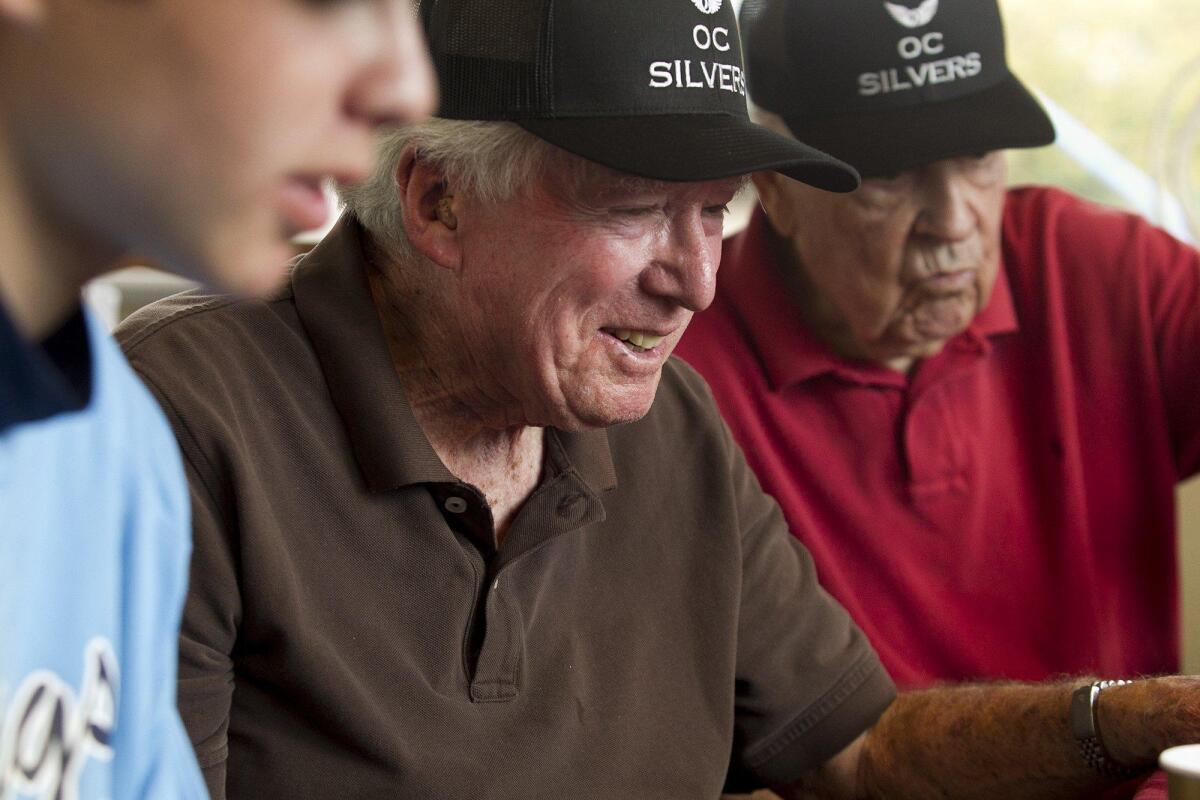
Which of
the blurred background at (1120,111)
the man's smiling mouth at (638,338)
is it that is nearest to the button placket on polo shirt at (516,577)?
the man's smiling mouth at (638,338)

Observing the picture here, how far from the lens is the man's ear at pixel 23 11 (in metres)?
0.41

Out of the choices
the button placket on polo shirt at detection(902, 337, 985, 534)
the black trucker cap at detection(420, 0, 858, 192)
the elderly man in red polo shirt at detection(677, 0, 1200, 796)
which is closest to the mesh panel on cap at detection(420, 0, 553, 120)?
the black trucker cap at detection(420, 0, 858, 192)

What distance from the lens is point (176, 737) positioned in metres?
0.76

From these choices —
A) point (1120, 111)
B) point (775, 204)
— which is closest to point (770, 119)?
point (775, 204)

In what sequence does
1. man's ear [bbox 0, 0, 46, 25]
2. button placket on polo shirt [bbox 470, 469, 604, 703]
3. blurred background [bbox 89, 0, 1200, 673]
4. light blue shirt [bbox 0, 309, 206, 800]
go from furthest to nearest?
blurred background [bbox 89, 0, 1200, 673]
button placket on polo shirt [bbox 470, 469, 604, 703]
light blue shirt [bbox 0, 309, 206, 800]
man's ear [bbox 0, 0, 46, 25]

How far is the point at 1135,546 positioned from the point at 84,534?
1.59m

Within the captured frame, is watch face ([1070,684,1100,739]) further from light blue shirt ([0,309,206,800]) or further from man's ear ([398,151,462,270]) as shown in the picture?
light blue shirt ([0,309,206,800])

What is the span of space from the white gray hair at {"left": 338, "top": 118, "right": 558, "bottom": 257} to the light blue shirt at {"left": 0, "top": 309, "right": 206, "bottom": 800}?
49cm

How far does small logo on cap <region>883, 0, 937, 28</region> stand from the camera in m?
1.67

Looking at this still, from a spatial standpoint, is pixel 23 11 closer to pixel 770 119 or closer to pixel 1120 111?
pixel 770 119

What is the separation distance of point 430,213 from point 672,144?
0.23m

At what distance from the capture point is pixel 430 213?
3.96 ft

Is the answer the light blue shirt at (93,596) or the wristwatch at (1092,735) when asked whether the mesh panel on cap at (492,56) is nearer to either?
the light blue shirt at (93,596)

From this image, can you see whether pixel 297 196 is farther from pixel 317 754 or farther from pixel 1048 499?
pixel 1048 499
